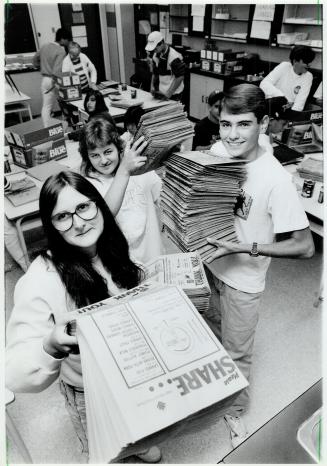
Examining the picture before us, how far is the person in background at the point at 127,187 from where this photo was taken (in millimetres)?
1893

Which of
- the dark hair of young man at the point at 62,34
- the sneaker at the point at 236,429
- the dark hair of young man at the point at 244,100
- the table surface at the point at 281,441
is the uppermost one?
the dark hair of young man at the point at 62,34

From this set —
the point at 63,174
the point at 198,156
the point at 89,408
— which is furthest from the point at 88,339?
the point at 198,156

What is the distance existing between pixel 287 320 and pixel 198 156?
1803 millimetres

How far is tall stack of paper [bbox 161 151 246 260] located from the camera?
1312 mm

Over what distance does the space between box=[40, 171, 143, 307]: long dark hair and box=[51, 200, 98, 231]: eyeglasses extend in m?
0.03

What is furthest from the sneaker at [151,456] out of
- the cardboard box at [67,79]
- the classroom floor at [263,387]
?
the cardboard box at [67,79]

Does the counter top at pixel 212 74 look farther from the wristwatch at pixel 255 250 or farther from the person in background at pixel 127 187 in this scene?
the wristwatch at pixel 255 250

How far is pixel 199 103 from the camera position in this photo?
6332 mm

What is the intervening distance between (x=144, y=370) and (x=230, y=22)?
6.75m

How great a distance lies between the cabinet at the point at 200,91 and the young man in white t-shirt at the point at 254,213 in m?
4.89

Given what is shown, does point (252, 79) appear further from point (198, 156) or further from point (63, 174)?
point (63, 174)

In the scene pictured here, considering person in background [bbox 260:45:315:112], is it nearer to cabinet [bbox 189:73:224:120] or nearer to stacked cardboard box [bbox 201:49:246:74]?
stacked cardboard box [bbox 201:49:246:74]

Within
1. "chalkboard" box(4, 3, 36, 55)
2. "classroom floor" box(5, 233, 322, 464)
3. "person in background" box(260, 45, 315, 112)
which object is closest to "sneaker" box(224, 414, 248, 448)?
"classroom floor" box(5, 233, 322, 464)

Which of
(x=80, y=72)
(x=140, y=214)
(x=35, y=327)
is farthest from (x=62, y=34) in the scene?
(x=35, y=327)
